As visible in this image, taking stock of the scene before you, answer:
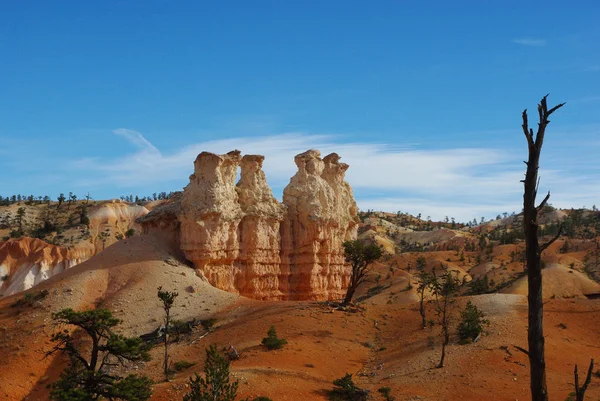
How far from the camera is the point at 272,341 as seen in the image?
93.5 ft

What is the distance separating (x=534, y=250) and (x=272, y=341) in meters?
22.0

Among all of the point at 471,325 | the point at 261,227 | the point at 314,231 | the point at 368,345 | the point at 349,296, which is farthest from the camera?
the point at 314,231

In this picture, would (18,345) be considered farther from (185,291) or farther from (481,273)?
(481,273)

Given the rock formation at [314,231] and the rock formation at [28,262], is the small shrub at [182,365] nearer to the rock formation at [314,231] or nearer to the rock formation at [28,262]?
the rock formation at [314,231]

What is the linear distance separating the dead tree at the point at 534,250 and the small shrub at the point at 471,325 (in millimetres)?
23131

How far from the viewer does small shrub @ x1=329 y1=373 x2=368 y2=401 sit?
23.3 meters

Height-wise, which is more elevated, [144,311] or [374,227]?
[374,227]

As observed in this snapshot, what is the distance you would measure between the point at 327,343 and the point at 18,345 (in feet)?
53.8

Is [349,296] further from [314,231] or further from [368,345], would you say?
[314,231]

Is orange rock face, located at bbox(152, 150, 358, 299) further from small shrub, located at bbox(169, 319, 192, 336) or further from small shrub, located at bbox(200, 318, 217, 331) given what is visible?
small shrub, located at bbox(169, 319, 192, 336)

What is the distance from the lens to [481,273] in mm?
67688

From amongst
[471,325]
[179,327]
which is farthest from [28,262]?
[471,325]

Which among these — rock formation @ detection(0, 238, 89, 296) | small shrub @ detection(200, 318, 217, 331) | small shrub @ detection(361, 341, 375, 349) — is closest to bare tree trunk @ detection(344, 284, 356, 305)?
small shrub @ detection(361, 341, 375, 349)

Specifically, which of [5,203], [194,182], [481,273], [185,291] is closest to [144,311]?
[185,291]
